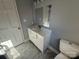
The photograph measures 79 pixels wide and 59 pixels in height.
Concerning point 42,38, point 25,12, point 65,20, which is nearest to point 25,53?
point 42,38

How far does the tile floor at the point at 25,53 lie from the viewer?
7.47ft

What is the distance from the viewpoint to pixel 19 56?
2307mm

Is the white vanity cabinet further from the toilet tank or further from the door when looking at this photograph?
the door

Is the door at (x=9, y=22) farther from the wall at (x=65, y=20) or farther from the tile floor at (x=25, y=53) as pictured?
the wall at (x=65, y=20)

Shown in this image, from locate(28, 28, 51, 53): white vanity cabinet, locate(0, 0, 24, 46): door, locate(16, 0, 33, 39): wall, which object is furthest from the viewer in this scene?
locate(16, 0, 33, 39): wall

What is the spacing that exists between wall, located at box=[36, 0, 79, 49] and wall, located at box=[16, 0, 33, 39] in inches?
33.8

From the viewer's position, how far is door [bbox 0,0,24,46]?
220 cm

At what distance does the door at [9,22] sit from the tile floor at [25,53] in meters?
0.33

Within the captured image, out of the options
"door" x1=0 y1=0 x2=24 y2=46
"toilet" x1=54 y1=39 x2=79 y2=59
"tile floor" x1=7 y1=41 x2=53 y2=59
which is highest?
"door" x1=0 y1=0 x2=24 y2=46

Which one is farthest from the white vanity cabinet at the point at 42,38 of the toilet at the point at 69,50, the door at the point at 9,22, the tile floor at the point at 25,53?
the door at the point at 9,22

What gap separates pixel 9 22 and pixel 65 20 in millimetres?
1869

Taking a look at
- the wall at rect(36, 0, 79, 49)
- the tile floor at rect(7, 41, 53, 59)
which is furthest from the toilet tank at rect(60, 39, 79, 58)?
the tile floor at rect(7, 41, 53, 59)

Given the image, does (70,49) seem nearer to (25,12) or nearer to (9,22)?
(9,22)

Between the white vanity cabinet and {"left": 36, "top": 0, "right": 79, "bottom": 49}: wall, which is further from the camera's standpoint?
the white vanity cabinet
